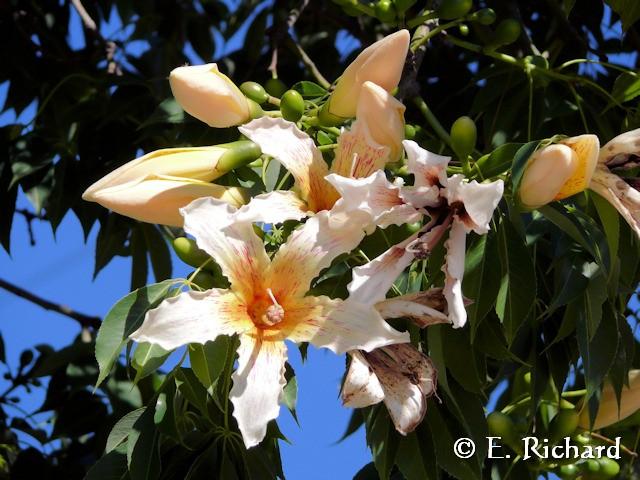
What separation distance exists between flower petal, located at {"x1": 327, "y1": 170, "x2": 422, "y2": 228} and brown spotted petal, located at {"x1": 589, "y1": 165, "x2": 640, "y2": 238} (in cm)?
26

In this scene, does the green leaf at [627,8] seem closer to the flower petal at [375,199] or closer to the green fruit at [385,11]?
the green fruit at [385,11]

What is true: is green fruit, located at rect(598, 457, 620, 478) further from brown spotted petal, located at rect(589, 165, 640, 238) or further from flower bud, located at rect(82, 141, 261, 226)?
flower bud, located at rect(82, 141, 261, 226)

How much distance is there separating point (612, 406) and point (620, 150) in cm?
55

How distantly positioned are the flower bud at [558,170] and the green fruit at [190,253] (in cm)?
42

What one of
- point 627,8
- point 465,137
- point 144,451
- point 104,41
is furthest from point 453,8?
point 104,41

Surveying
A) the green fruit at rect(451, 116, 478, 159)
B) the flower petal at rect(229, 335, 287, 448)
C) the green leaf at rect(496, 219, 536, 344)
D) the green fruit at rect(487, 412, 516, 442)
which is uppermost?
the green fruit at rect(451, 116, 478, 159)

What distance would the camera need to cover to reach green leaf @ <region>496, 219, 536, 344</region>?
1655 millimetres

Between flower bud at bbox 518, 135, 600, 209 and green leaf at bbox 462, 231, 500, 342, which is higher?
flower bud at bbox 518, 135, 600, 209

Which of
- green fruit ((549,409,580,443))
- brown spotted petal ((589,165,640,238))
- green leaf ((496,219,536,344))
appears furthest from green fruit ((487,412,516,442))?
brown spotted petal ((589,165,640,238))

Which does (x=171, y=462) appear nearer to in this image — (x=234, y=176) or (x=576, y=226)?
(x=234, y=176)

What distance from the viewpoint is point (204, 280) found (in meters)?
1.67

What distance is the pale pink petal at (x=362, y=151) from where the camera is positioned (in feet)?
5.32

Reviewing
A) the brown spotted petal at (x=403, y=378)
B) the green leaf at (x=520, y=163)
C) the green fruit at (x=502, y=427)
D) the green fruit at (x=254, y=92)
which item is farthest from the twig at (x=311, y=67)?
the brown spotted petal at (x=403, y=378)

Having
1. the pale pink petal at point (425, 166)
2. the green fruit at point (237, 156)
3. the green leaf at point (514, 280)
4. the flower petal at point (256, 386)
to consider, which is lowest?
the green leaf at point (514, 280)
